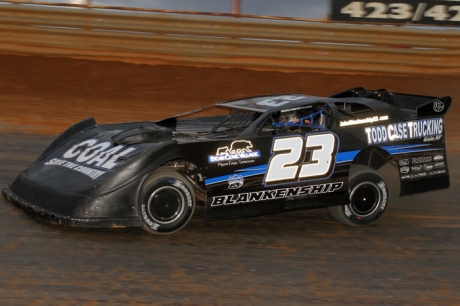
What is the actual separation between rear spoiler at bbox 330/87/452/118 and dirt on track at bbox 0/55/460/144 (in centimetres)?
574

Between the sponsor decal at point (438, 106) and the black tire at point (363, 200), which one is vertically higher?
the sponsor decal at point (438, 106)

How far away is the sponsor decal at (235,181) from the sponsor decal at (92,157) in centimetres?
89

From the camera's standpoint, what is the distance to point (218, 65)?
14.2 metres

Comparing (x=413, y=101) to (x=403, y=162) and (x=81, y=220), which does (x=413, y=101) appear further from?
(x=81, y=220)

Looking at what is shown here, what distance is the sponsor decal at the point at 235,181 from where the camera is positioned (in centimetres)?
608

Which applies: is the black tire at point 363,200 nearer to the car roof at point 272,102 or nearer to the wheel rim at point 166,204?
the car roof at point 272,102

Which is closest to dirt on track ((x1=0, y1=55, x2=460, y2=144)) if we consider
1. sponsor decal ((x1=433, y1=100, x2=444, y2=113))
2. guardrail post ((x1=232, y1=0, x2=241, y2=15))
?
guardrail post ((x1=232, y1=0, x2=241, y2=15))

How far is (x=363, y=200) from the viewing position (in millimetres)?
6719

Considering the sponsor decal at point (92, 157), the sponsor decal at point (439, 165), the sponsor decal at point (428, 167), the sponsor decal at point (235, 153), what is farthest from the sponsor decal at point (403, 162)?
the sponsor decal at point (92, 157)

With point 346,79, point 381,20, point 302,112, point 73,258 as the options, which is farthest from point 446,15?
point 73,258

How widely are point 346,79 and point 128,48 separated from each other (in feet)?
15.2

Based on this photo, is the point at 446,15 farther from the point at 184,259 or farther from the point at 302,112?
the point at 184,259

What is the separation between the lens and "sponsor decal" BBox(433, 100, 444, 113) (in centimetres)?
718

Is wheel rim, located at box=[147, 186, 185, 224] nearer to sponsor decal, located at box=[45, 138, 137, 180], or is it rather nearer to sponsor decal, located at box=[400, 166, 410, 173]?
sponsor decal, located at box=[45, 138, 137, 180]
